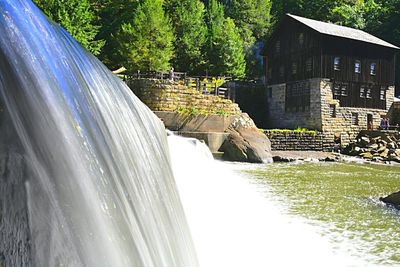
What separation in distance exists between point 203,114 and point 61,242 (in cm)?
2208

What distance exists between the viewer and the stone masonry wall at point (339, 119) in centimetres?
3259

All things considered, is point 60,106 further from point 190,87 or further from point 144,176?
point 190,87

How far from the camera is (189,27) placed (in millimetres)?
41594

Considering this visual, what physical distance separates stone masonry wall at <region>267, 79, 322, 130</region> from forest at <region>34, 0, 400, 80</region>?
5.32 meters

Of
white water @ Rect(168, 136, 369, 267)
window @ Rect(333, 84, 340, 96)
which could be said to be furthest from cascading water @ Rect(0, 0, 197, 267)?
window @ Rect(333, 84, 340, 96)

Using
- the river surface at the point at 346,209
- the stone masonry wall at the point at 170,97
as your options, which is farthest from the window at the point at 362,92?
the river surface at the point at 346,209

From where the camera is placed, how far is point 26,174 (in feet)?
6.55

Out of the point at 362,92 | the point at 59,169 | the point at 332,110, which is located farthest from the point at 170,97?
the point at 59,169

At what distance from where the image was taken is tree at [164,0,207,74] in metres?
40.6

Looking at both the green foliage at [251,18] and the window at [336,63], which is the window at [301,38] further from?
the green foliage at [251,18]

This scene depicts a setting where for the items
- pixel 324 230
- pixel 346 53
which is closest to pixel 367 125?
pixel 346 53

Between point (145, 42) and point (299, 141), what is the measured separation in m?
14.9

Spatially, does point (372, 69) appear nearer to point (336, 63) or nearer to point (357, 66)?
point (357, 66)

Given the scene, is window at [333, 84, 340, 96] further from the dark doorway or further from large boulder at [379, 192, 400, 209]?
large boulder at [379, 192, 400, 209]
